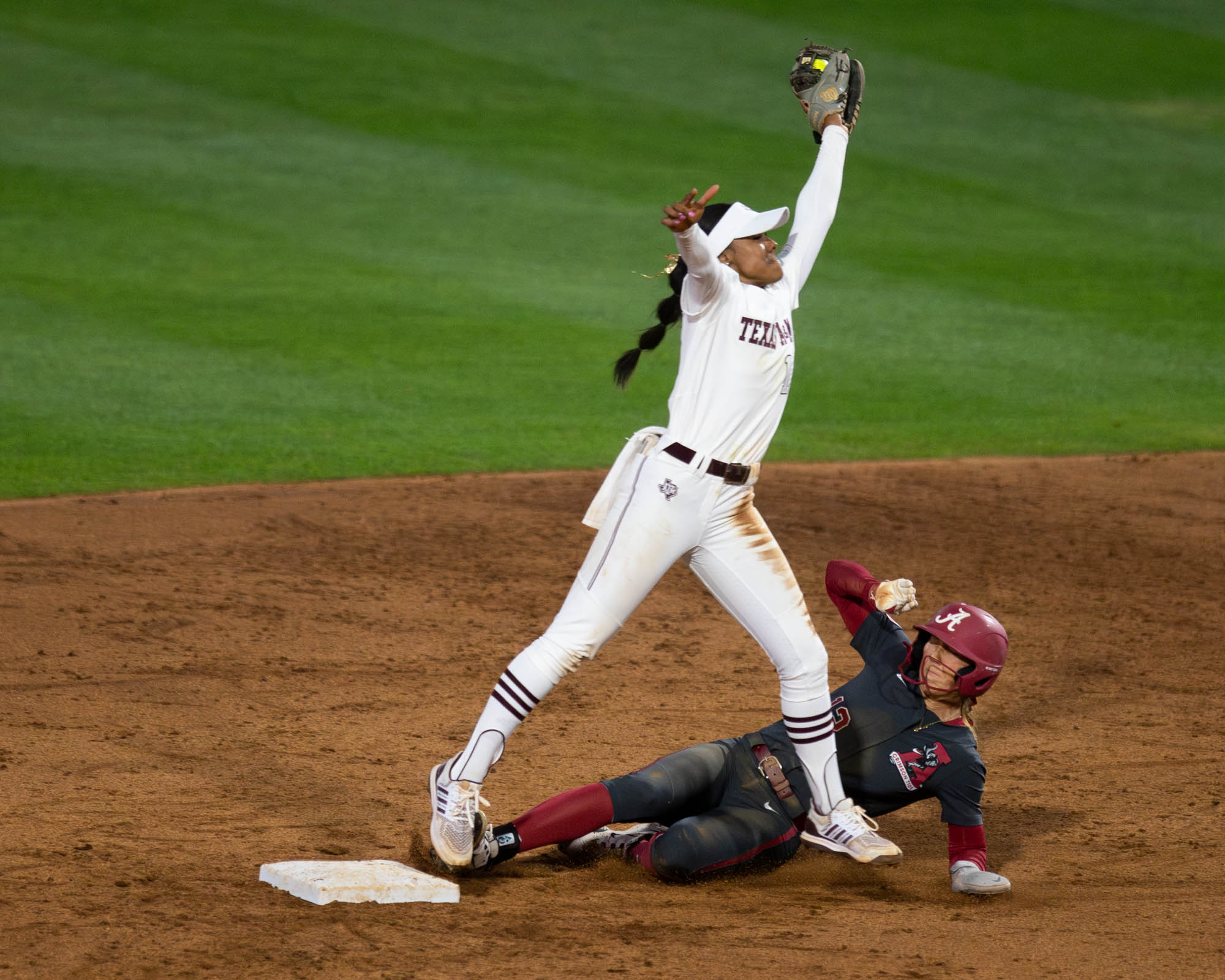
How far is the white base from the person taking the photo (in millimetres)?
4207

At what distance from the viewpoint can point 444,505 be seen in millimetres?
8438

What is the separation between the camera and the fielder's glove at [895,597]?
15.8 ft

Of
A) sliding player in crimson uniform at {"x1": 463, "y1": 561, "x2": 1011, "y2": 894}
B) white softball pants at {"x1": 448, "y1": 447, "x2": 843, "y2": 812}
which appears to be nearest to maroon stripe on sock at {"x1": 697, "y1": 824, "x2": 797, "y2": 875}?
sliding player in crimson uniform at {"x1": 463, "y1": 561, "x2": 1011, "y2": 894}

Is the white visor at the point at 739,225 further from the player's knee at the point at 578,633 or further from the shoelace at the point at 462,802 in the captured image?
the shoelace at the point at 462,802

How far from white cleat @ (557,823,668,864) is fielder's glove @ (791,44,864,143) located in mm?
2305

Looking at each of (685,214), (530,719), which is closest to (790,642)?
(685,214)

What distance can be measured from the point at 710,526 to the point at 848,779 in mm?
999

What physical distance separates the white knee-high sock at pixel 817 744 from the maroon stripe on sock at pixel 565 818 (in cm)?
60

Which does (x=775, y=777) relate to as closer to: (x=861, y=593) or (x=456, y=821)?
(x=861, y=593)

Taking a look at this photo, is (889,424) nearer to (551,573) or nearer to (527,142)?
(551,573)

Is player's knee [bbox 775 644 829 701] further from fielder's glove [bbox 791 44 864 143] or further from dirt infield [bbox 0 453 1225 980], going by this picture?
fielder's glove [bbox 791 44 864 143]

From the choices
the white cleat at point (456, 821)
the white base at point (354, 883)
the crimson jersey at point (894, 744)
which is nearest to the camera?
the white base at point (354, 883)

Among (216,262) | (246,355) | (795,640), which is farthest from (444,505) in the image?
(216,262)

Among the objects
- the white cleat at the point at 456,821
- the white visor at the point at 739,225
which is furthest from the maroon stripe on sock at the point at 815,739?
the white visor at the point at 739,225
